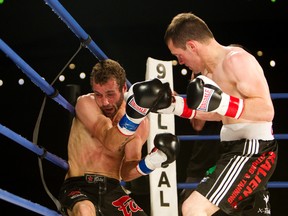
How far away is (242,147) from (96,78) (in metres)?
0.73

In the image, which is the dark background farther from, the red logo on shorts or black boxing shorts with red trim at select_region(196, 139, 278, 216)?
black boxing shorts with red trim at select_region(196, 139, 278, 216)

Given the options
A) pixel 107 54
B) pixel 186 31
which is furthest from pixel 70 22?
pixel 107 54

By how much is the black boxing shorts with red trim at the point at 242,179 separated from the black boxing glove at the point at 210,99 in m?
0.17

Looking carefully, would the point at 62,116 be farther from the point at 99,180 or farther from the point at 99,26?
the point at 99,180

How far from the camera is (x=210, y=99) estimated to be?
1.73 m

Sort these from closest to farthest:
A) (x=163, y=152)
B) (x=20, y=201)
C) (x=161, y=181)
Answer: (x=20, y=201)
(x=163, y=152)
(x=161, y=181)

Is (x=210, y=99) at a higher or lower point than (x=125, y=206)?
higher

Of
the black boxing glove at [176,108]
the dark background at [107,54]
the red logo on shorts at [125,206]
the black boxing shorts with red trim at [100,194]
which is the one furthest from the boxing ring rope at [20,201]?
the dark background at [107,54]

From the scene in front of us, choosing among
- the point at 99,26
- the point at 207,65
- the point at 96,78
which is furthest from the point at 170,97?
the point at 99,26

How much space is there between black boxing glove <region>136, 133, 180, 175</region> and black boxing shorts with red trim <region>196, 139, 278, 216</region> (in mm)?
270

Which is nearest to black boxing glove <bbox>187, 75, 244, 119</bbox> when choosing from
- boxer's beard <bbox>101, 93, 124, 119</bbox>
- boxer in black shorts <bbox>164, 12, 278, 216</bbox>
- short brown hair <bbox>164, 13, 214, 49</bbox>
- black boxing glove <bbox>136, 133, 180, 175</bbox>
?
boxer in black shorts <bbox>164, 12, 278, 216</bbox>

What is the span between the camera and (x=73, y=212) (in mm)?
2145

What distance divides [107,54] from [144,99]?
7.64ft

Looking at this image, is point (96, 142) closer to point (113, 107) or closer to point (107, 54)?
point (113, 107)
